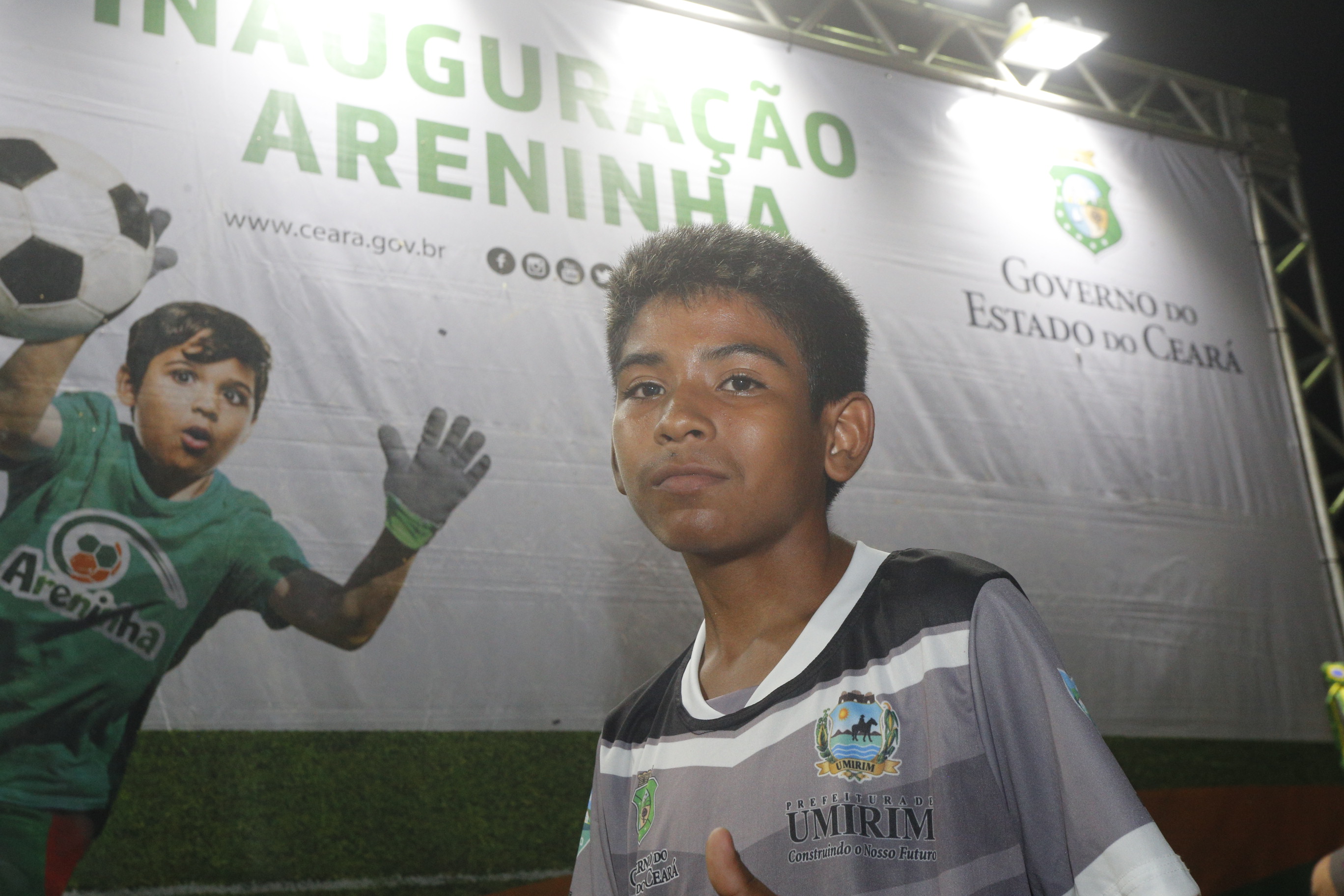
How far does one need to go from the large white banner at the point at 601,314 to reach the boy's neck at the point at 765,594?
2.06 metres

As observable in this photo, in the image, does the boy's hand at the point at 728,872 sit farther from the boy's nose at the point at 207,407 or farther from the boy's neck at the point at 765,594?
the boy's nose at the point at 207,407

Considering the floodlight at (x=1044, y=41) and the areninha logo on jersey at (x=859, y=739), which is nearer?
the areninha logo on jersey at (x=859, y=739)

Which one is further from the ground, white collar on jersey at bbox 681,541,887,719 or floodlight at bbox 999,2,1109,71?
floodlight at bbox 999,2,1109,71

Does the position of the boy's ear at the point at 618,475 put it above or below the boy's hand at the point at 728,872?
above

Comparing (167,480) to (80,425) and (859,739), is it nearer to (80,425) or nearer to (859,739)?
(80,425)

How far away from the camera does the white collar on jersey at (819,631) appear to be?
96 cm

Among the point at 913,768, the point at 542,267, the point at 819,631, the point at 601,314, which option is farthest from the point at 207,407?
the point at 913,768

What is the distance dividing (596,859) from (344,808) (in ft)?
6.20

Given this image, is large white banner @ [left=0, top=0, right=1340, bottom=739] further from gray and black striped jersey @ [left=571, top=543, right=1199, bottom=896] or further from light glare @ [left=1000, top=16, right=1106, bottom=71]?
gray and black striped jersey @ [left=571, top=543, right=1199, bottom=896]

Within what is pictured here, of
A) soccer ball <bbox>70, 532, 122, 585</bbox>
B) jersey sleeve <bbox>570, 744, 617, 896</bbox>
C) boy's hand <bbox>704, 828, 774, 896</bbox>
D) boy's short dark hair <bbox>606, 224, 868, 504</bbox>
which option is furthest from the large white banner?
boy's hand <bbox>704, 828, 774, 896</bbox>

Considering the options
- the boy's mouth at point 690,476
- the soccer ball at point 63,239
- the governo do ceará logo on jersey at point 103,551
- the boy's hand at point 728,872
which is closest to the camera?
the boy's hand at point 728,872

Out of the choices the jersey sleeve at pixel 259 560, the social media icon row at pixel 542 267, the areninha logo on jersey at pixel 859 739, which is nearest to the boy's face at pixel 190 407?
the jersey sleeve at pixel 259 560

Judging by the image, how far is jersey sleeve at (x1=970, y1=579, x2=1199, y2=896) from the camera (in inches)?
29.3

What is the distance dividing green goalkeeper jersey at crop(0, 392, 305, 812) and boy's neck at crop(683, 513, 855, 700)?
2.10 metres
